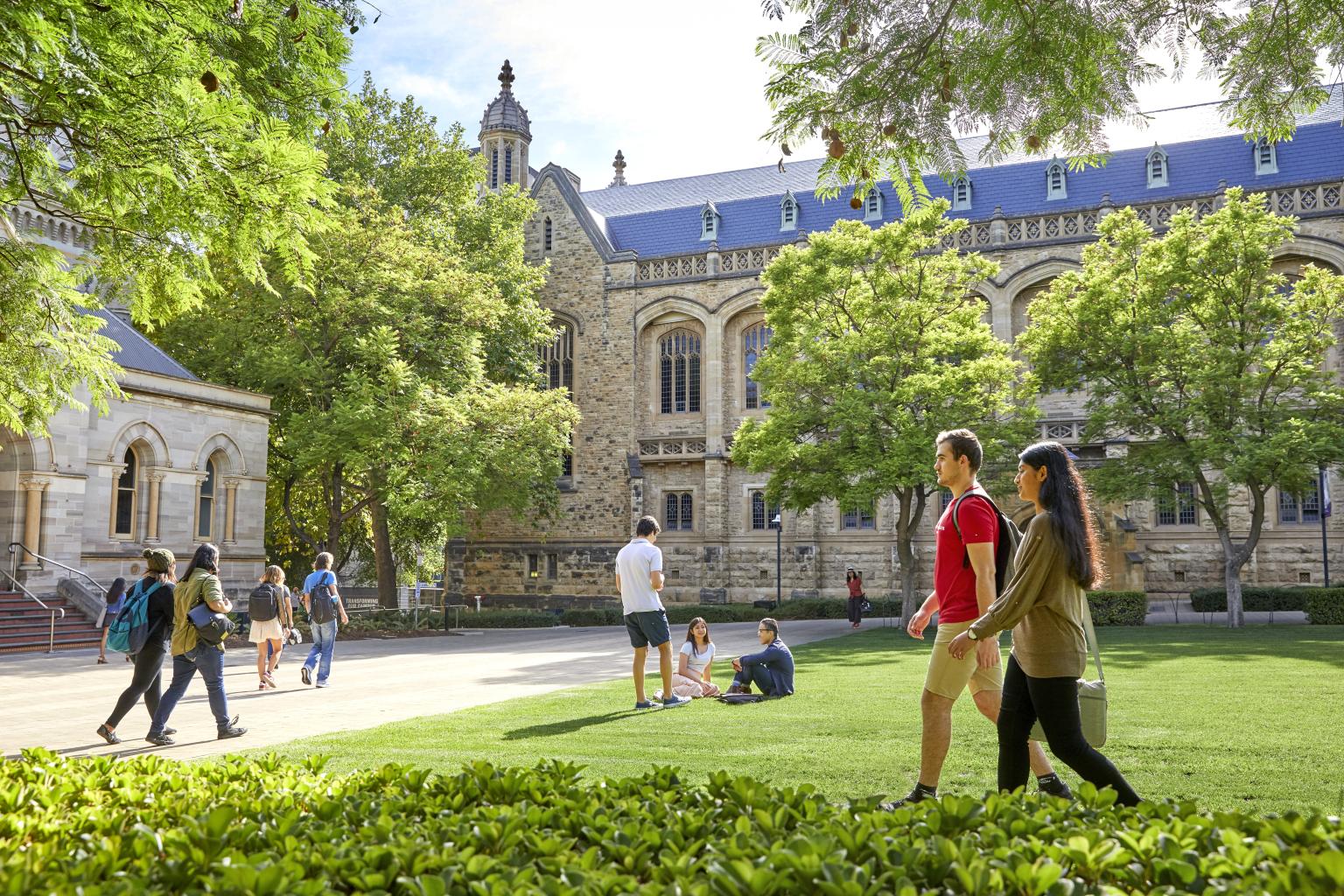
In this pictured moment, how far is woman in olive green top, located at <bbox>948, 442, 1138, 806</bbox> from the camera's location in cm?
450

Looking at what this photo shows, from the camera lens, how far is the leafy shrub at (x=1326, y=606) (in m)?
22.2

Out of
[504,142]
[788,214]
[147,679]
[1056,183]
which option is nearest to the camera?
[147,679]

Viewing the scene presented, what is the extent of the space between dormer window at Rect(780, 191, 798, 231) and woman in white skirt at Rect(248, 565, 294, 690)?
1213 inches

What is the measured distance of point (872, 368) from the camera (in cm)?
2386

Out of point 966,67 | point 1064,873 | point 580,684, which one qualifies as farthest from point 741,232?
point 1064,873

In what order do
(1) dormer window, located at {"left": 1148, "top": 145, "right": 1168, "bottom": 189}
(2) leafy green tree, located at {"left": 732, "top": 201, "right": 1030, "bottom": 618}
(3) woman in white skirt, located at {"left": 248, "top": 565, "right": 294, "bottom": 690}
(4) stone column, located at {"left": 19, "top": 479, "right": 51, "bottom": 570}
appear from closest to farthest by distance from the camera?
1. (3) woman in white skirt, located at {"left": 248, "top": 565, "right": 294, "bottom": 690}
2. (4) stone column, located at {"left": 19, "top": 479, "right": 51, "bottom": 570}
3. (2) leafy green tree, located at {"left": 732, "top": 201, "right": 1030, "bottom": 618}
4. (1) dormer window, located at {"left": 1148, "top": 145, "right": 1168, "bottom": 189}

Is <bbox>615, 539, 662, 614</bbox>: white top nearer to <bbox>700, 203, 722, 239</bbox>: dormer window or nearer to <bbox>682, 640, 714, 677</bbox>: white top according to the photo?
<bbox>682, 640, 714, 677</bbox>: white top

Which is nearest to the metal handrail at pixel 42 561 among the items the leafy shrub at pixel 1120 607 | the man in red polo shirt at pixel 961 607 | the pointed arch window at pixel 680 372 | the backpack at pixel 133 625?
the backpack at pixel 133 625

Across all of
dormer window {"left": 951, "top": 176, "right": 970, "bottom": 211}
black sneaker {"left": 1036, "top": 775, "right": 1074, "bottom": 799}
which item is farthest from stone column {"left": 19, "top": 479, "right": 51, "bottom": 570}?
dormer window {"left": 951, "top": 176, "right": 970, "bottom": 211}

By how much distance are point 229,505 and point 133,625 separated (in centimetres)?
1801

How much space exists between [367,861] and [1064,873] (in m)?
1.95

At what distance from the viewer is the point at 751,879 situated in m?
2.54

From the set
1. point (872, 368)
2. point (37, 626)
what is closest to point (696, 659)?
point (872, 368)

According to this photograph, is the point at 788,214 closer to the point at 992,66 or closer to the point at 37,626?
the point at 37,626
